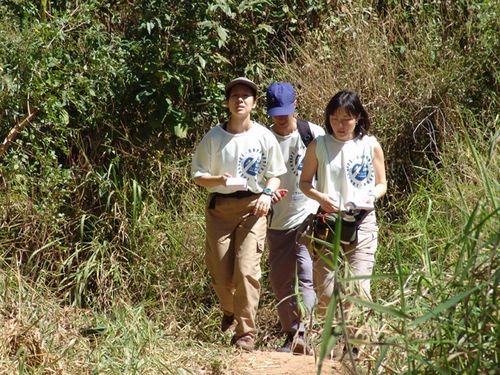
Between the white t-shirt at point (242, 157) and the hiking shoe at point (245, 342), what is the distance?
100cm

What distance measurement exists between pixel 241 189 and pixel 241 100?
61 cm

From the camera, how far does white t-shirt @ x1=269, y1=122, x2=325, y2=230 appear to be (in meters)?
7.17

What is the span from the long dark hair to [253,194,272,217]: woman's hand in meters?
0.65

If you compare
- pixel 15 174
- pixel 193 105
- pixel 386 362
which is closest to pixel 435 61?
pixel 193 105

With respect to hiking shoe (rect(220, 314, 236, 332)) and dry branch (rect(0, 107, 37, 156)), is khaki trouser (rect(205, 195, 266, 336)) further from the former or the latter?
dry branch (rect(0, 107, 37, 156))

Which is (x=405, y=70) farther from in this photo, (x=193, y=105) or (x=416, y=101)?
(x=193, y=105)

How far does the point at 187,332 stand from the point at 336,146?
2164 mm

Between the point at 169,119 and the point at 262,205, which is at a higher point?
the point at 169,119

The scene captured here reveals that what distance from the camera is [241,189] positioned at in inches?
267

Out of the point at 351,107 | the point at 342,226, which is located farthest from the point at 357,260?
the point at 351,107

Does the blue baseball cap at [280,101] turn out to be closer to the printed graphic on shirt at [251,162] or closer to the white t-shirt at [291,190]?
the white t-shirt at [291,190]

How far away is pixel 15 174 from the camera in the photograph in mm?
8367

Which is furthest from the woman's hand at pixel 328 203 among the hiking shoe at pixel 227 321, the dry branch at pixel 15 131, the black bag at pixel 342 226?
the dry branch at pixel 15 131

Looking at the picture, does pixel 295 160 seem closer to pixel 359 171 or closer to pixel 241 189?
pixel 241 189
